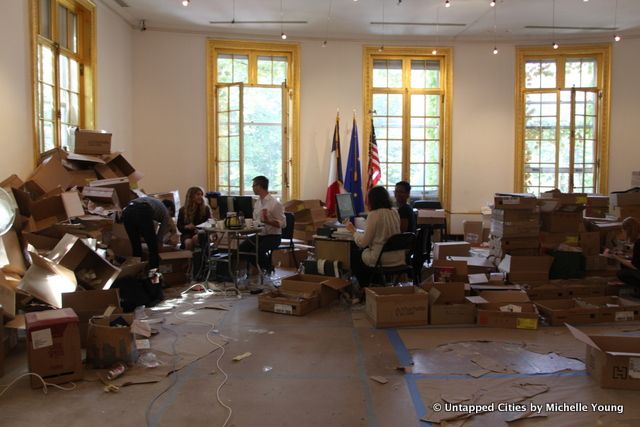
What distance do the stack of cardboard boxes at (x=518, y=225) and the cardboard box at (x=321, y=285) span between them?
1790 mm

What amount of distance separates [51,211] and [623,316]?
534 cm

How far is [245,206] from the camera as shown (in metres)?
6.23

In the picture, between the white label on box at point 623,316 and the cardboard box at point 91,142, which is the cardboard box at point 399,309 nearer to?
the white label on box at point 623,316

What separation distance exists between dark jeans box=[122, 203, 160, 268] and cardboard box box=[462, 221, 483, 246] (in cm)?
540

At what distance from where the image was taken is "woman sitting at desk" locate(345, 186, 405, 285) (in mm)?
4934

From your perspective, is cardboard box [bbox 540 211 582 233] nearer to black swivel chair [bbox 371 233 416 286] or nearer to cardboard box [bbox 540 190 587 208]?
cardboard box [bbox 540 190 587 208]

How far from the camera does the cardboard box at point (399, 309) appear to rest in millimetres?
4422

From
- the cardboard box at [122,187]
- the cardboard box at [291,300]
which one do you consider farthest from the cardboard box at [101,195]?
the cardboard box at [291,300]

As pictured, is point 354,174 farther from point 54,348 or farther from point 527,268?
point 54,348

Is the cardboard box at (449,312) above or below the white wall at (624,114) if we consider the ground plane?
below

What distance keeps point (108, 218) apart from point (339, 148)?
4.53 meters

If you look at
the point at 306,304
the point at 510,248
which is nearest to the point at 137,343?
the point at 306,304

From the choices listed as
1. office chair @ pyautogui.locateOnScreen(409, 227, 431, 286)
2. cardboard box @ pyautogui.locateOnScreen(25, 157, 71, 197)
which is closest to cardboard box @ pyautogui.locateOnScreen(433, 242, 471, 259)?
office chair @ pyautogui.locateOnScreen(409, 227, 431, 286)

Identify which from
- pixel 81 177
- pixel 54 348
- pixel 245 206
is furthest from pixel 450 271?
pixel 81 177
